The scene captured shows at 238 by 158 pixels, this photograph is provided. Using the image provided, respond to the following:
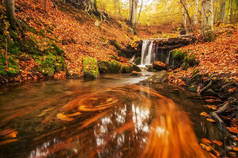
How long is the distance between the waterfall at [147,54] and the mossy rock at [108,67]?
4.98 meters

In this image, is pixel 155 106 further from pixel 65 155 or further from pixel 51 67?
pixel 51 67

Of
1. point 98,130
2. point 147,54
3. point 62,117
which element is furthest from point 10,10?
point 147,54

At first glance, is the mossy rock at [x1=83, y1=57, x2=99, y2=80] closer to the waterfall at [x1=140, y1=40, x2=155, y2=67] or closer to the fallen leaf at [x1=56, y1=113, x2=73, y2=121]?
the fallen leaf at [x1=56, y1=113, x2=73, y2=121]

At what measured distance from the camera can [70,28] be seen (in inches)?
397

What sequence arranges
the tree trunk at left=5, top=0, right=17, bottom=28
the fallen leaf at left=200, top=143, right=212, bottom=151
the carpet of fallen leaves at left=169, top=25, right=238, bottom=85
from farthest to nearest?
the tree trunk at left=5, top=0, right=17, bottom=28 → the carpet of fallen leaves at left=169, top=25, right=238, bottom=85 → the fallen leaf at left=200, top=143, right=212, bottom=151

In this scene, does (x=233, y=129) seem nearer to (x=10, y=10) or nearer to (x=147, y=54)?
(x=10, y=10)

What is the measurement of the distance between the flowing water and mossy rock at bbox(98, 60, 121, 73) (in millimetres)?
→ 6013

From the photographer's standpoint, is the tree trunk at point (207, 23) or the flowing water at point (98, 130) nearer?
the flowing water at point (98, 130)

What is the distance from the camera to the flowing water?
1457mm

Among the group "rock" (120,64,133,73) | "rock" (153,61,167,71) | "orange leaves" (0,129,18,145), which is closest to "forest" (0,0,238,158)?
"orange leaves" (0,129,18,145)

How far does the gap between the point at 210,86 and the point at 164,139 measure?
3.45m

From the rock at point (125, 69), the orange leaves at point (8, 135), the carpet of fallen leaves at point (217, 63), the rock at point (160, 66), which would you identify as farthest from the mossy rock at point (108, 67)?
the orange leaves at point (8, 135)

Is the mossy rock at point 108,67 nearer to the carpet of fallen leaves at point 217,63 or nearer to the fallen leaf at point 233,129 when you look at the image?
the carpet of fallen leaves at point 217,63

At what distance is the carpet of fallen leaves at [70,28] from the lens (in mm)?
7309
